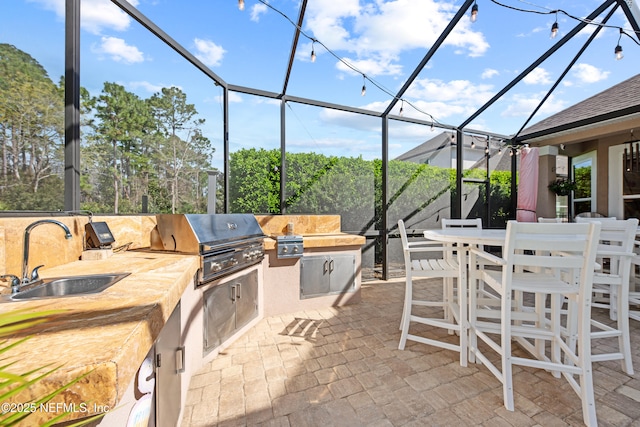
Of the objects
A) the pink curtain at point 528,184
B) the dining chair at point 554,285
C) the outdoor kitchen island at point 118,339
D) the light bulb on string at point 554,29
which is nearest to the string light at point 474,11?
the light bulb on string at point 554,29

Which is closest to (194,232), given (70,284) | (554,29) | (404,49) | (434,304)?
(70,284)

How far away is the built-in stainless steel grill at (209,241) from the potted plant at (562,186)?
6701mm

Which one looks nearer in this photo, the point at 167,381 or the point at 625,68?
the point at 167,381

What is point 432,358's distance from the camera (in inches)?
92.8

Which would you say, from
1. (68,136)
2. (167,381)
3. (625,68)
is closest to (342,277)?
(167,381)

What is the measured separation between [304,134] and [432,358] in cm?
337

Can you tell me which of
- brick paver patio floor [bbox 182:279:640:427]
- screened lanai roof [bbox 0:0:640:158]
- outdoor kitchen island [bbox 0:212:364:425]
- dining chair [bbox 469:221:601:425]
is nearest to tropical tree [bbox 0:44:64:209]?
screened lanai roof [bbox 0:0:640:158]

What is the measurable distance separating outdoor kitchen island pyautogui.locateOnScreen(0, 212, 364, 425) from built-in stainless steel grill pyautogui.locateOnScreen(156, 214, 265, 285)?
5.4 inches

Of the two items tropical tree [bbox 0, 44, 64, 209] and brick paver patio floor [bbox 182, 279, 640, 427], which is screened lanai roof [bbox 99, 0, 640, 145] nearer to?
tropical tree [bbox 0, 44, 64, 209]

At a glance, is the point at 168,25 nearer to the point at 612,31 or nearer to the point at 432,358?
the point at 432,358

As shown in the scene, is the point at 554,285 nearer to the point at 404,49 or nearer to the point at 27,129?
the point at 404,49

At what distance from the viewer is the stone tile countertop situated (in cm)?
57

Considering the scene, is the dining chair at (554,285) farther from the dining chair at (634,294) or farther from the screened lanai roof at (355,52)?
the screened lanai roof at (355,52)

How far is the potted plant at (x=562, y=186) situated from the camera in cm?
578
